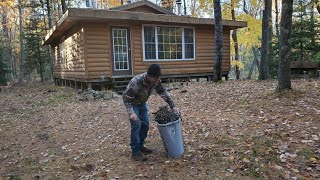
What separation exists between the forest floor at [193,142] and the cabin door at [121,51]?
15.3 ft

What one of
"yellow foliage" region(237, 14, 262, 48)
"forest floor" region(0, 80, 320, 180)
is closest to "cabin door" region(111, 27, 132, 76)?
"forest floor" region(0, 80, 320, 180)

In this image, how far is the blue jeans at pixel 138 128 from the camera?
4387 mm

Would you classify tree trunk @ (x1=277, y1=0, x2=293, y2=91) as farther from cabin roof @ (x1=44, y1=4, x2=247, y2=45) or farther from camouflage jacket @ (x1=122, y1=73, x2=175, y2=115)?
cabin roof @ (x1=44, y1=4, x2=247, y2=45)

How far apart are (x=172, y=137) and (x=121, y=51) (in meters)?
9.48

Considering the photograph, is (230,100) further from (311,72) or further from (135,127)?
(311,72)

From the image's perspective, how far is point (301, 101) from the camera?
681 cm

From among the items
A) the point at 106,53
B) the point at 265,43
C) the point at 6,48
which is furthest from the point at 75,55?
the point at 6,48

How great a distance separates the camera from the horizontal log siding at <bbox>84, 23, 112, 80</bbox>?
1225 centimetres

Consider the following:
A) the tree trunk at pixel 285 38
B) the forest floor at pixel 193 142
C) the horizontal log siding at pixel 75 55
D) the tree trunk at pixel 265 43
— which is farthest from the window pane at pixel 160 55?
the tree trunk at pixel 285 38

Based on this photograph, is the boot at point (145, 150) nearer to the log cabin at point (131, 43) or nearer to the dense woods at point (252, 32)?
the dense woods at point (252, 32)

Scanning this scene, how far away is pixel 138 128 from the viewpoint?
14.4 feet

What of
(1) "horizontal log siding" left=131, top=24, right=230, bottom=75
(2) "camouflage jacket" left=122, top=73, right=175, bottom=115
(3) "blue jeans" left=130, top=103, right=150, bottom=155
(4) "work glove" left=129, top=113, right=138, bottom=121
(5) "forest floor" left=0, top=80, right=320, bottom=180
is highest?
(1) "horizontal log siding" left=131, top=24, right=230, bottom=75

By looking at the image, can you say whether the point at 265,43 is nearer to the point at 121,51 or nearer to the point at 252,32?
the point at 121,51

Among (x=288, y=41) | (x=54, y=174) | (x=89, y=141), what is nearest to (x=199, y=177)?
(x=54, y=174)
